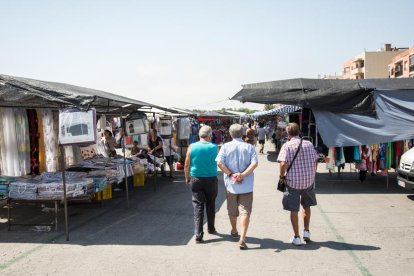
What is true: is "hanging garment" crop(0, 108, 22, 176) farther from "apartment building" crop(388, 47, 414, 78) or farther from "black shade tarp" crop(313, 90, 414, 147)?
"apartment building" crop(388, 47, 414, 78)

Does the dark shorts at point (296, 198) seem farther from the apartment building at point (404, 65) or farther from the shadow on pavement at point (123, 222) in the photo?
the apartment building at point (404, 65)

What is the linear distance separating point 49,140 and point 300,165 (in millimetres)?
5339

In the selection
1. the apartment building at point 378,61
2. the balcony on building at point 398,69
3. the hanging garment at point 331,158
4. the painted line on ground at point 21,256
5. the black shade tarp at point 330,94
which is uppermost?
the apartment building at point 378,61

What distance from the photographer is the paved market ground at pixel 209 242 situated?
501 cm

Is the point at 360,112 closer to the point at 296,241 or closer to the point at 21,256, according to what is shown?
the point at 296,241

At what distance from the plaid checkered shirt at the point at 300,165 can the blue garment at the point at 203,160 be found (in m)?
1.07

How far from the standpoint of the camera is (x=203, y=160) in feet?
20.0

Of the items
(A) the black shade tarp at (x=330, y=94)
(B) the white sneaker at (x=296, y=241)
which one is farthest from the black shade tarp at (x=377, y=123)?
(B) the white sneaker at (x=296, y=241)

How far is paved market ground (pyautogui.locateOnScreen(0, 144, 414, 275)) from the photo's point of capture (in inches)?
197

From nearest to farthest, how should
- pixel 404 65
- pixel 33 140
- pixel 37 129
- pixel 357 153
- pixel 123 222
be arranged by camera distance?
pixel 123 222
pixel 33 140
pixel 37 129
pixel 357 153
pixel 404 65

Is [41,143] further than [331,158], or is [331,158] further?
[331,158]

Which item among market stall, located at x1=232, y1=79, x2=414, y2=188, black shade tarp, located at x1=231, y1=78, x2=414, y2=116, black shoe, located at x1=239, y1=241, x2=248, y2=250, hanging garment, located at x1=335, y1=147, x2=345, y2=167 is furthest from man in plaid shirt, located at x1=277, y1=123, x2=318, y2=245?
hanging garment, located at x1=335, y1=147, x2=345, y2=167

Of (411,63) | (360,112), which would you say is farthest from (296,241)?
(411,63)

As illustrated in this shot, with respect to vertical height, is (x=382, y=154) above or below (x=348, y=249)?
above
